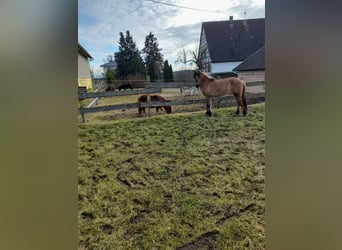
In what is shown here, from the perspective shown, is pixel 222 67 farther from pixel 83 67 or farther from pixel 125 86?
pixel 83 67

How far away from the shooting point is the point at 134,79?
4.09 ft

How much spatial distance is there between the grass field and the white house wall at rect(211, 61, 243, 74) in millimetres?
255

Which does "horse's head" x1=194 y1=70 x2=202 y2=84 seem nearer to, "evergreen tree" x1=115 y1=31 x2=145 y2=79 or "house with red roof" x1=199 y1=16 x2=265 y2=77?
"house with red roof" x1=199 y1=16 x2=265 y2=77

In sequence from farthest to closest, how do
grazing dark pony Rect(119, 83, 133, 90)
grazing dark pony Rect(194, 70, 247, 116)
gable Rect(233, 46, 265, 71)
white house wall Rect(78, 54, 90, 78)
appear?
grazing dark pony Rect(194, 70, 247, 116), grazing dark pony Rect(119, 83, 133, 90), gable Rect(233, 46, 265, 71), white house wall Rect(78, 54, 90, 78)

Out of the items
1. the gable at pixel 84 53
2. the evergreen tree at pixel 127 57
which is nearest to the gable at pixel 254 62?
the evergreen tree at pixel 127 57

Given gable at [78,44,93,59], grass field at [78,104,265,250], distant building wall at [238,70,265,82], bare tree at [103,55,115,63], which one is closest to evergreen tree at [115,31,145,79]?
bare tree at [103,55,115,63]

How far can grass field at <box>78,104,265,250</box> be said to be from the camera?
114 cm

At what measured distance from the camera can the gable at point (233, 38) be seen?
1.20 metres

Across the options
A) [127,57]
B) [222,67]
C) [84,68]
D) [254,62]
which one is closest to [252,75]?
[254,62]

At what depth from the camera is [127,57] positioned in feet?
3.91
